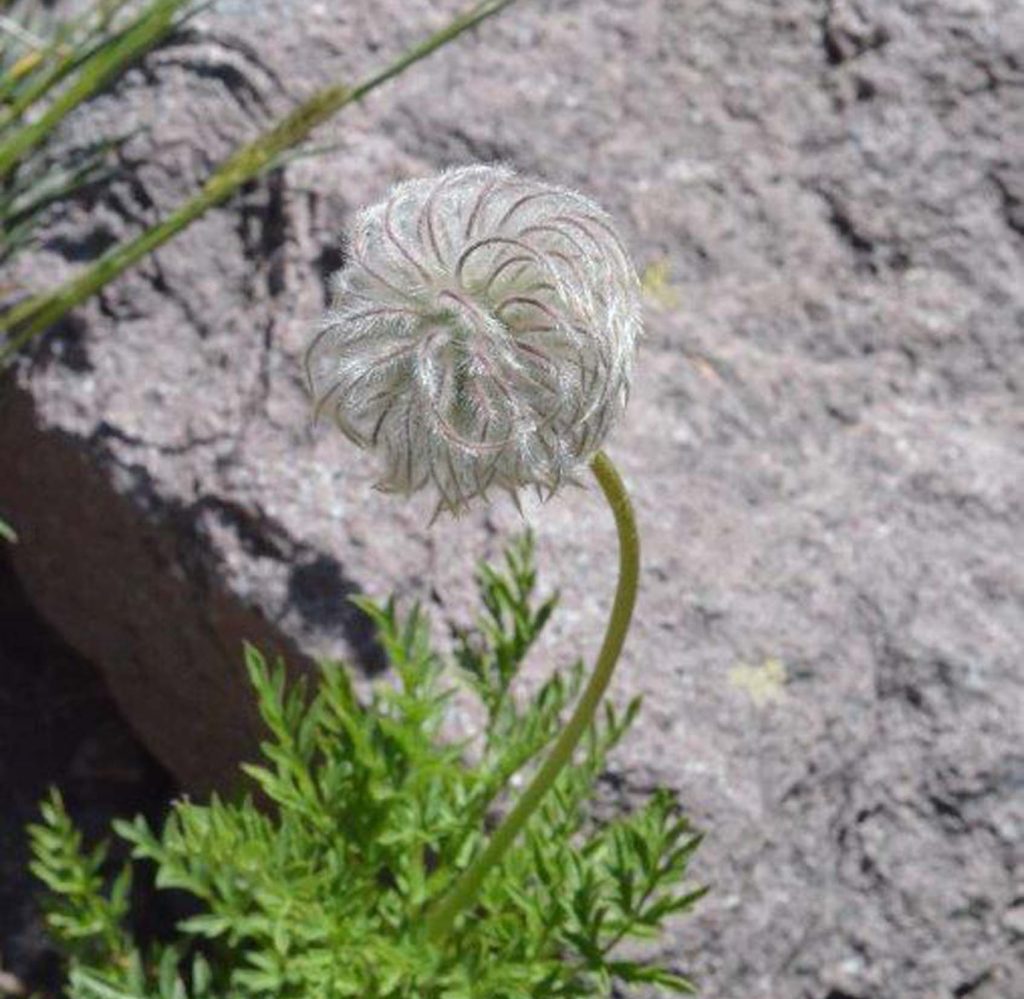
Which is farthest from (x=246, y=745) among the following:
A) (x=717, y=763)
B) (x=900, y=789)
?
(x=900, y=789)

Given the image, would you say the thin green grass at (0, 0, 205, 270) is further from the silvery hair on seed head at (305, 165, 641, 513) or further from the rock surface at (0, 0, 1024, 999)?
the silvery hair on seed head at (305, 165, 641, 513)

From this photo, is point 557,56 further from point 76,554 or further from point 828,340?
point 76,554

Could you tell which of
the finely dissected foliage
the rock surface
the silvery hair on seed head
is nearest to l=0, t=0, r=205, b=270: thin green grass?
the rock surface

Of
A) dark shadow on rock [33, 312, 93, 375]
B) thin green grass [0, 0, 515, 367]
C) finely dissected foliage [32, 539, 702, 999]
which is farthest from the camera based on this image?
dark shadow on rock [33, 312, 93, 375]

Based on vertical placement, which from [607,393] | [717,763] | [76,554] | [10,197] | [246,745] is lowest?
[717,763]

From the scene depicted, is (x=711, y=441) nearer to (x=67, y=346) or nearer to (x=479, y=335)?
(x=67, y=346)

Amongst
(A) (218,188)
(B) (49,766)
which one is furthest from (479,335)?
(B) (49,766)

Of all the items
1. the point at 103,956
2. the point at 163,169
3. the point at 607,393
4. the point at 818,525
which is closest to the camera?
the point at 607,393
